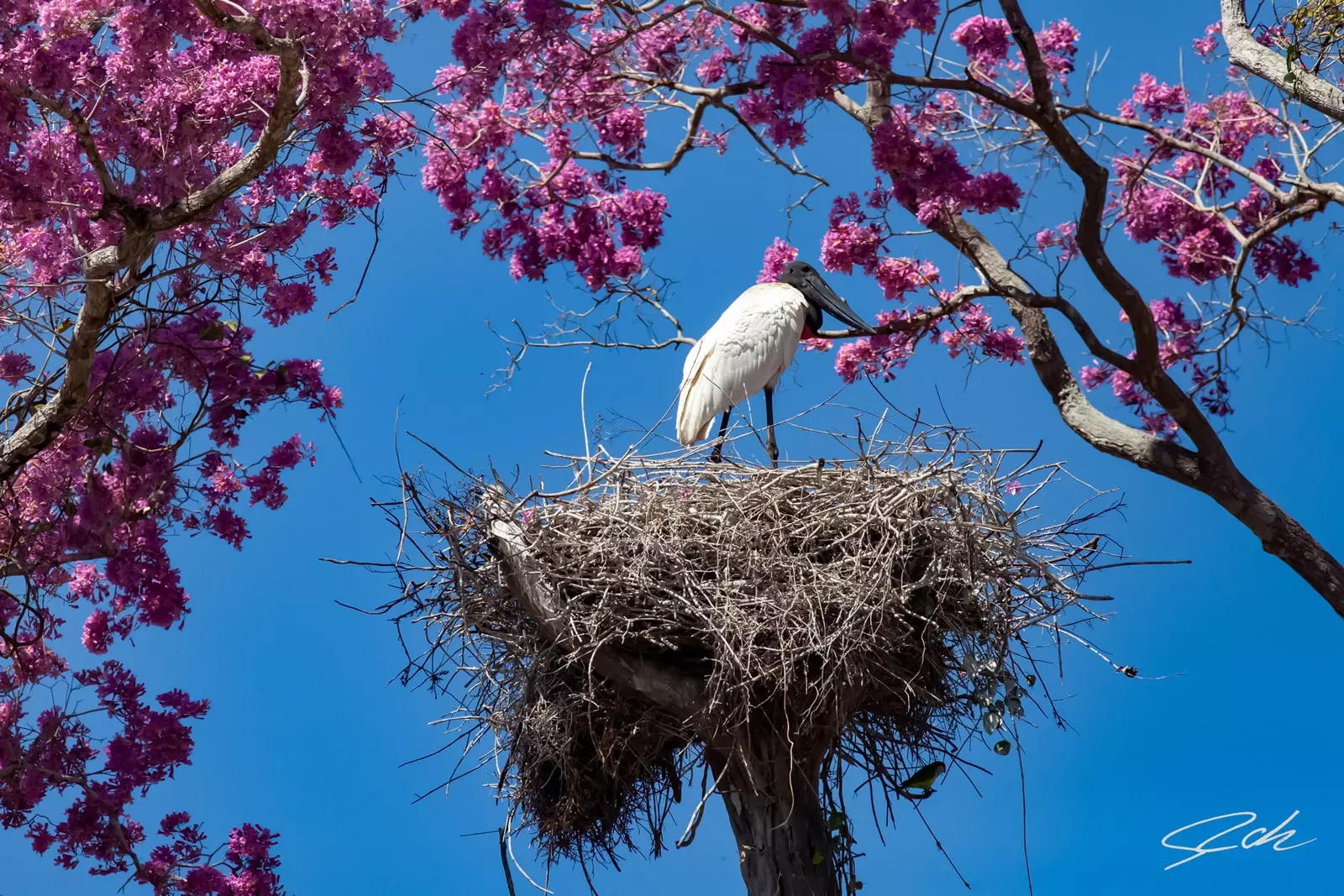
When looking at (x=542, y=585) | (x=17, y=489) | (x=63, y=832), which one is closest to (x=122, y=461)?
(x=17, y=489)

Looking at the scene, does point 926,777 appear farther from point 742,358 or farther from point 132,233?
point 132,233

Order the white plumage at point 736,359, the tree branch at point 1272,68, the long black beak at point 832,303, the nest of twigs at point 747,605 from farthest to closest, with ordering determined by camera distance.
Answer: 1. the long black beak at point 832,303
2. the white plumage at point 736,359
3. the tree branch at point 1272,68
4. the nest of twigs at point 747,605

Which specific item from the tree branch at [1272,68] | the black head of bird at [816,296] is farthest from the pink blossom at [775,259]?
the tree branch at [1272,68]

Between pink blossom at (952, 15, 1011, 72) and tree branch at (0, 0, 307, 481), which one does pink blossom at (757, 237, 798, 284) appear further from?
tree branch at (0, 0, 307, 481)

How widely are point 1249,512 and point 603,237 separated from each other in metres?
4.75

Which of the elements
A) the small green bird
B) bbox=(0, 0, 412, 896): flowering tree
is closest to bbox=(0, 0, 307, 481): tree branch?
bbox=(0, 0, 412, 896): flowering tree

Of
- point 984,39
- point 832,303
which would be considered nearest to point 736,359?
point 832,303

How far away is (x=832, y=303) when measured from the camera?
961 centimetres

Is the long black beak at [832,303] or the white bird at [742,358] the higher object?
the long black beak at [832,303]

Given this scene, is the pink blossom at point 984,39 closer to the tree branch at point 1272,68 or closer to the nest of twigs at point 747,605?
the tree branch at point 1272,68

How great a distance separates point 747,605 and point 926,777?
56.1 inches

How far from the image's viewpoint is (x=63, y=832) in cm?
821

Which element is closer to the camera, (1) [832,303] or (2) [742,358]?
(2) [742,358]

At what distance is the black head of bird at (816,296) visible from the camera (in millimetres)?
9500
